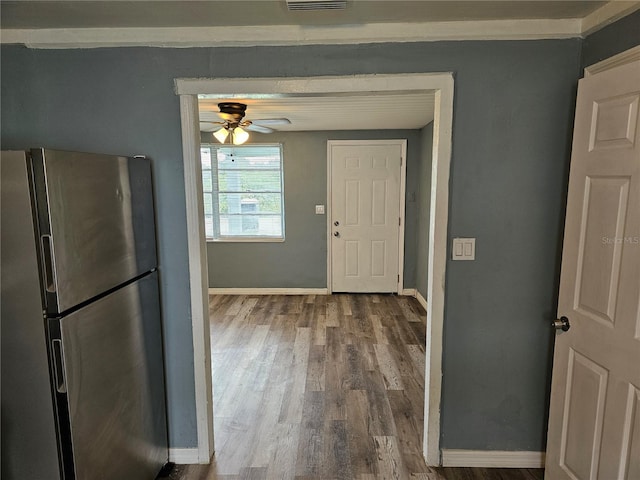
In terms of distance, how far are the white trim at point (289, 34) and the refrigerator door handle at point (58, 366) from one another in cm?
139

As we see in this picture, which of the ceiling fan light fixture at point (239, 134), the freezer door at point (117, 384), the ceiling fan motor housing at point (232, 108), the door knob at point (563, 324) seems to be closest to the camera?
the freezer door at point (117, 384)

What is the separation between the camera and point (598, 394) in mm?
1493

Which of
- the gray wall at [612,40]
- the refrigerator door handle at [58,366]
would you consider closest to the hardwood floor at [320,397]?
the refrigerator door handle at [58,366]

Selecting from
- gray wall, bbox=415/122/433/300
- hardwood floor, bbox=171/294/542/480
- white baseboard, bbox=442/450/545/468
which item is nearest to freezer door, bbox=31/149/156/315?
hardwood floor, bbox=171/294/542/480

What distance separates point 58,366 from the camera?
1.26 m

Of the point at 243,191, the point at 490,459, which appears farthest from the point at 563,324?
the point at 243,191

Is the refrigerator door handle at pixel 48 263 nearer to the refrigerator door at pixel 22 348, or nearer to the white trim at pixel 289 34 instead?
the refrigerator door at pixel 22 348

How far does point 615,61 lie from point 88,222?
7.12ft

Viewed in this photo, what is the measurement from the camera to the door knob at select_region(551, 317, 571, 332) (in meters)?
1.65

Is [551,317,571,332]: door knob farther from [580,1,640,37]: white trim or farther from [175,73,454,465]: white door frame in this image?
[580,1,640,37]: white trim

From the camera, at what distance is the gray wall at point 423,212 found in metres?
4.45

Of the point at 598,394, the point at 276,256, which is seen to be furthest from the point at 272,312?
the point at 598,394

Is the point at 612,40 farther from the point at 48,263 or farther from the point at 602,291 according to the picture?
the point at 48,263

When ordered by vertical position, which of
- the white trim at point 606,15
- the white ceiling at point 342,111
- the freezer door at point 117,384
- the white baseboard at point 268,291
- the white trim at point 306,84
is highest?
the white ceiling at point 342,111
